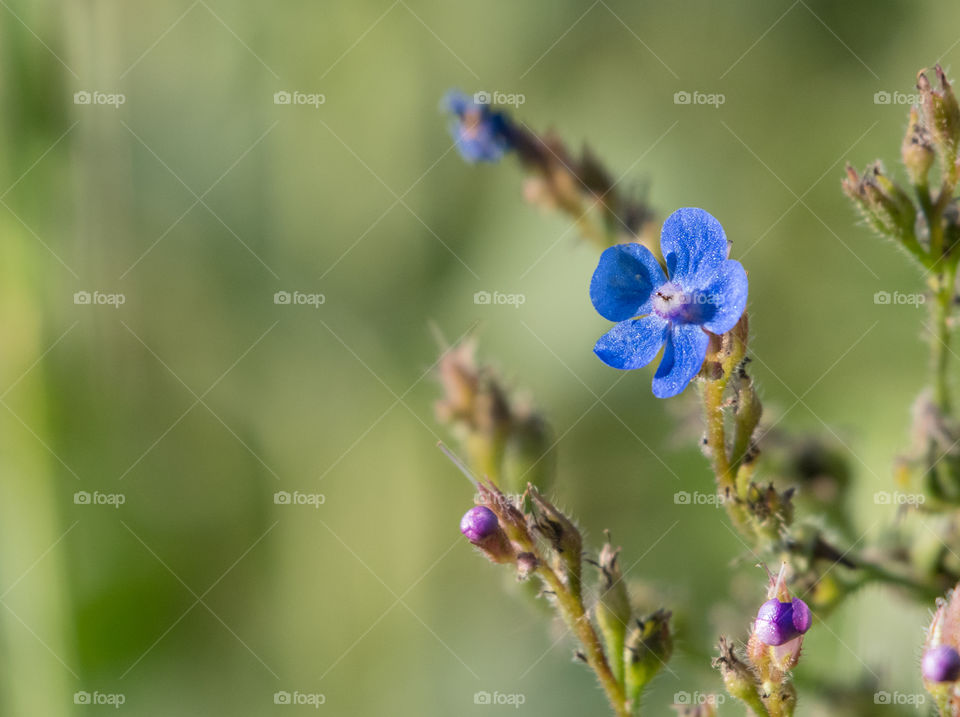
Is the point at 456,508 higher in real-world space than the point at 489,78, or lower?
lower

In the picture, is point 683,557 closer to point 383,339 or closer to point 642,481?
point 642,481

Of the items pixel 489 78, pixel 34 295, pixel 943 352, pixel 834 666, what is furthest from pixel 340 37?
pixel 834 666
